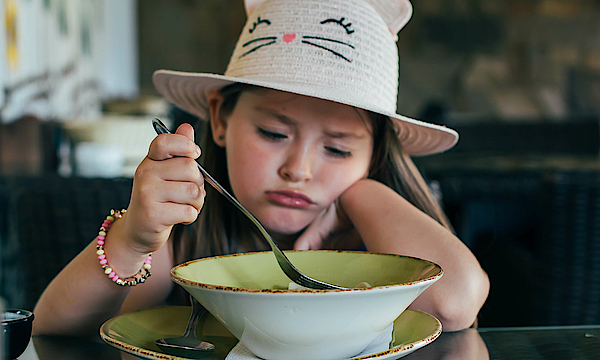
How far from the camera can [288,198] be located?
79 cm

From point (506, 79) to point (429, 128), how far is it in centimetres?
497

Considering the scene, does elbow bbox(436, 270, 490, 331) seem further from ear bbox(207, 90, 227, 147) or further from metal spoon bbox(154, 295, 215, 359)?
ear bbox(207, 90, 227, 147)

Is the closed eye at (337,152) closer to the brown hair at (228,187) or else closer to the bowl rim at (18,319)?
the brown hair at (228,187)

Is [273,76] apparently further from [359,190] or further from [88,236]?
[88,236]

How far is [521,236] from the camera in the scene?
214 centimetres

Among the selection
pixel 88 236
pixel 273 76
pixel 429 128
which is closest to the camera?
pixel 273 76

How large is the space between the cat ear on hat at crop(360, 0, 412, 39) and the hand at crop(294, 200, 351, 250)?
0.31m

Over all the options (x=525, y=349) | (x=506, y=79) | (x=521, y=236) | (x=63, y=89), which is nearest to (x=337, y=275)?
(x=525, y=349)

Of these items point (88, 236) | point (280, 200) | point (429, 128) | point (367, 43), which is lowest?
point (88, 236)

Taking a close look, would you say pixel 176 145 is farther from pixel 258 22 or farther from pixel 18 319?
pixel 258 22

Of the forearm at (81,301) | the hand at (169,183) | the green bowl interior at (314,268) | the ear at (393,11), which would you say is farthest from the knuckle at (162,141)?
the ear at (393,11)

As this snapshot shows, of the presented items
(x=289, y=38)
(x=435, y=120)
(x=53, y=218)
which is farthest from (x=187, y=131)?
(x=435, y=120)

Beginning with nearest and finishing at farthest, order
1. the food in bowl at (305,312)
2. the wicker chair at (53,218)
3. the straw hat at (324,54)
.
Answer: the food in bowl at (305,312)
the straw hat at (324,54)
the wicker chair at (53,218)

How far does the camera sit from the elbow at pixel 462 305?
58cm
